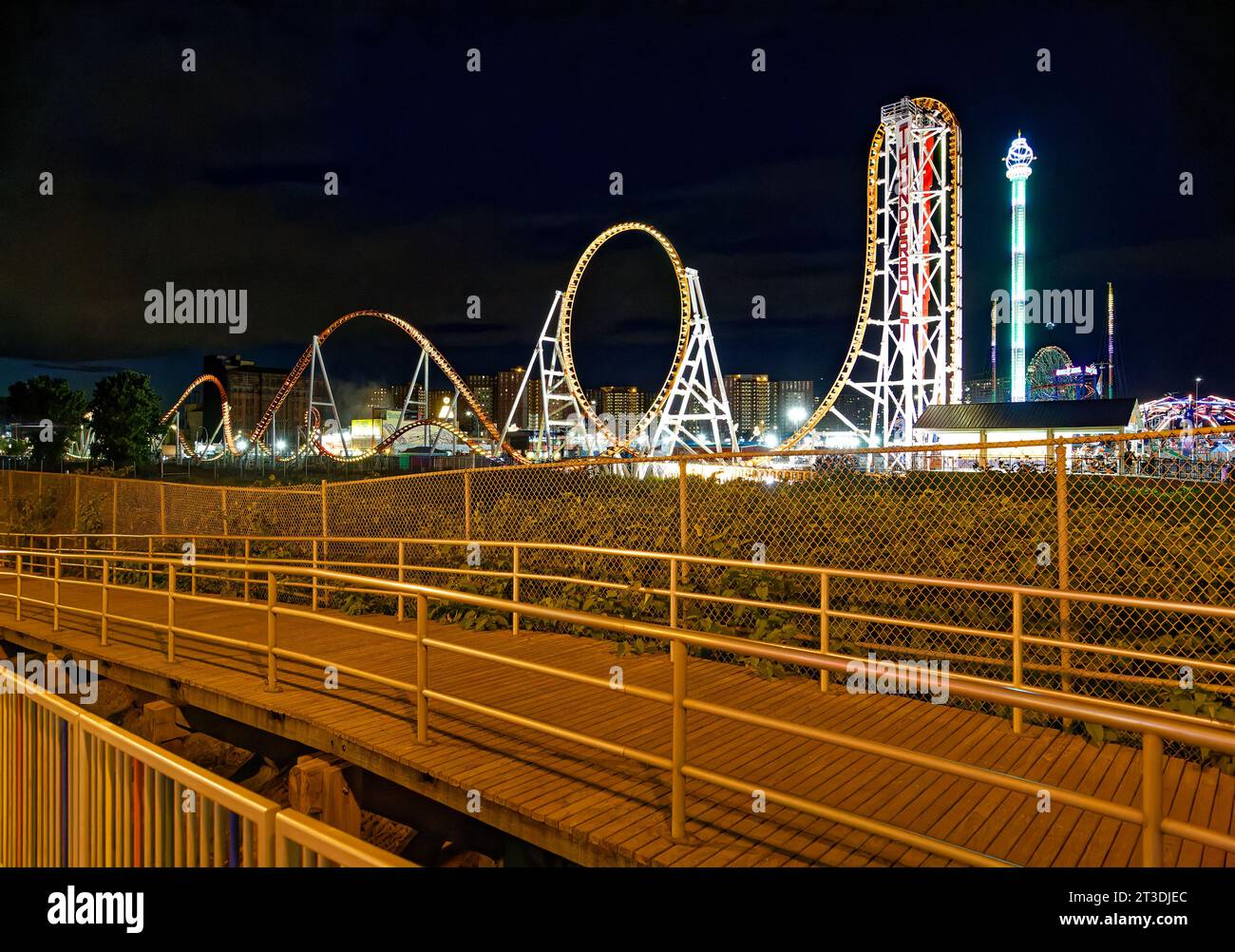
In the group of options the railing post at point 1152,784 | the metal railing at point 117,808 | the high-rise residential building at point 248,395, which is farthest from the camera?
the high-rise residential building at point 248,395

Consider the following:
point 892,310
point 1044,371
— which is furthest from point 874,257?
point 1044,371

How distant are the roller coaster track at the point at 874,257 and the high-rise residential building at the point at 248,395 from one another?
374 feet

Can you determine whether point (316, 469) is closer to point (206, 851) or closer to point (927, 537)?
point (927, 537)

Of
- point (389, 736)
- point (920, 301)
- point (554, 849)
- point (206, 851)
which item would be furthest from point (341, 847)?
point (920, 301)

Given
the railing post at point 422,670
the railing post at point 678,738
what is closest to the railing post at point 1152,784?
the railing post at point 678,738

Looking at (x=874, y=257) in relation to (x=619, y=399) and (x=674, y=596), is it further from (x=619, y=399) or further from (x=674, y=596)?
(x=619, y=399)

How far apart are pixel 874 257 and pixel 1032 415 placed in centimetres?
1052

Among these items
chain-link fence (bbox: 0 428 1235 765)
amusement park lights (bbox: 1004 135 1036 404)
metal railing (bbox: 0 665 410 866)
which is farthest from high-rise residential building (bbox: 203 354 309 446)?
metal railing (bbox: 0 665 410 866)

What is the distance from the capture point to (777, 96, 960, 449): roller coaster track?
3538 cm

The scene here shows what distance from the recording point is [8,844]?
137 inches

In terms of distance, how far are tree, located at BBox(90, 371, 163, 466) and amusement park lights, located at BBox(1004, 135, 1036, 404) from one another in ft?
188

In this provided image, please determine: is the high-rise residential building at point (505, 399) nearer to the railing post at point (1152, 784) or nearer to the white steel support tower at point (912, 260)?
the white steel support tower at point (912, 260)

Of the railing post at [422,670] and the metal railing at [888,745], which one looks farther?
the railing post at [422,670]

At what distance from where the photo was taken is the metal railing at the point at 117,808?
2.05 meters
